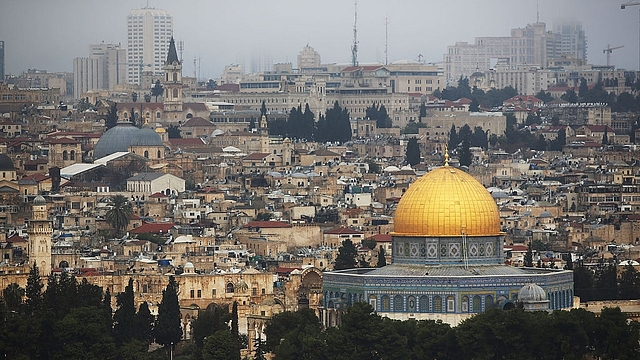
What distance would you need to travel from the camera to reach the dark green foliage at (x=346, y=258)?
254 feet

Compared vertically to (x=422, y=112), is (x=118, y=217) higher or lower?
lower

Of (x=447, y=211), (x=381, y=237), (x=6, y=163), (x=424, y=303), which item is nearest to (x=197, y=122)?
(x=6, y=163)

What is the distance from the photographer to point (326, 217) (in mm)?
101750

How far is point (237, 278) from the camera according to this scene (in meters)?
79.9

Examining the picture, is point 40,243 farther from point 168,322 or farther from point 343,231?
point 343,231

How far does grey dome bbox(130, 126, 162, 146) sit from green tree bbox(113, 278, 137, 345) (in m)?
55.7

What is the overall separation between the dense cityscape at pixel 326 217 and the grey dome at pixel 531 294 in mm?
56

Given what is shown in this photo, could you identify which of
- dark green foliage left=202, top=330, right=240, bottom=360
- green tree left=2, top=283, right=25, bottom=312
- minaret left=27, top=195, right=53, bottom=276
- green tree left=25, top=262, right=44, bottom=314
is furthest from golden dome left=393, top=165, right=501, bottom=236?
minaret left=27, top=195, right=53, bottom=276

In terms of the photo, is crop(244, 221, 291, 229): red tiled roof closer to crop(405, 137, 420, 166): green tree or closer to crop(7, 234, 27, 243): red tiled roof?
crop(7, 234, 27, 243): red tiled roof

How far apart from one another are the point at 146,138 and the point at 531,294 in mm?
64731

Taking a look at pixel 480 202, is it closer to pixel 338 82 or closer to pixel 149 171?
pixel 149 171

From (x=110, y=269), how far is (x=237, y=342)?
2144 cm

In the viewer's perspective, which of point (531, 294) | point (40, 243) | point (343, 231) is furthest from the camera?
point (343, 231)

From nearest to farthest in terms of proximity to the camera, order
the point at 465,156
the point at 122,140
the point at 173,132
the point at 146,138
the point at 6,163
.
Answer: the point at 6,163 → the point at 465,156 → the point at 146,138 → the point at 122,140 → the point at 173,132
